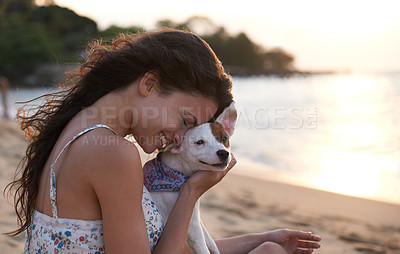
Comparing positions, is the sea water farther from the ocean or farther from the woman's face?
the woman's face

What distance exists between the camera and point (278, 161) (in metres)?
7.99

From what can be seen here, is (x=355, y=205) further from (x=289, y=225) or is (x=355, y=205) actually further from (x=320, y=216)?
(x=289, y=225)

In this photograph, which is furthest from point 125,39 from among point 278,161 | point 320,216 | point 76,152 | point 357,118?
point 357,118

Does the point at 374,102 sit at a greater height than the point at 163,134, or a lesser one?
lesser

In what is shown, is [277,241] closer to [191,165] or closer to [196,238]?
[196,238]

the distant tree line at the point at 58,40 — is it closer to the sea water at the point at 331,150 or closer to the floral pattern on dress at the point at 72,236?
the sea water at the point at 331,150

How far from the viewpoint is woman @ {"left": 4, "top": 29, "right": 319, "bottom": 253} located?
1.59 metres

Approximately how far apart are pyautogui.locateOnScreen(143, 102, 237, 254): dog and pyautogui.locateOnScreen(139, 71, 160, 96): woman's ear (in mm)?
438

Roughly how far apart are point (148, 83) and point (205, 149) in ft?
1.78

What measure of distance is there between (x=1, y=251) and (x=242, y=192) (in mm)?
Answer: 3536

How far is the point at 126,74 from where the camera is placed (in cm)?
193

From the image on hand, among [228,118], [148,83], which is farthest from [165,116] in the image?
[228,118]

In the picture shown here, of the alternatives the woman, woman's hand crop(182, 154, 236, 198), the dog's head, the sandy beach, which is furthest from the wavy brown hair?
the sandy beach

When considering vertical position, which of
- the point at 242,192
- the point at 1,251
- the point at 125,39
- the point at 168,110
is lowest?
the point at 242,192
